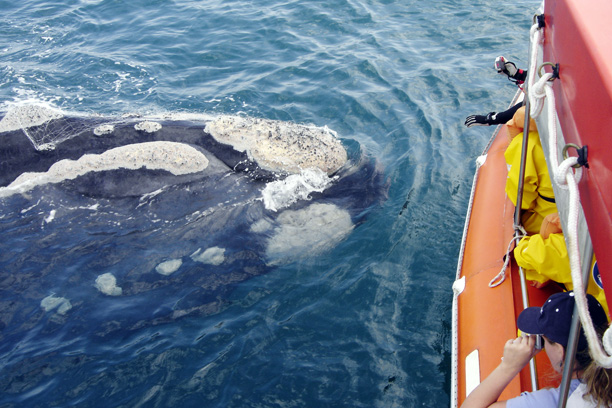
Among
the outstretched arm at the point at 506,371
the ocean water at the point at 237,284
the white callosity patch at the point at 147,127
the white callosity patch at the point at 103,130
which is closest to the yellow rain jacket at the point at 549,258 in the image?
the outstretched arm at the point at 506,371

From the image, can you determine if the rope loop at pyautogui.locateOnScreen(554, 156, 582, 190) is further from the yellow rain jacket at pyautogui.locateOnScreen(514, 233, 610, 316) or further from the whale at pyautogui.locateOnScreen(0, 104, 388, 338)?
the whale at pyautogui.locateOnScreen(0, 104, 388, 338)

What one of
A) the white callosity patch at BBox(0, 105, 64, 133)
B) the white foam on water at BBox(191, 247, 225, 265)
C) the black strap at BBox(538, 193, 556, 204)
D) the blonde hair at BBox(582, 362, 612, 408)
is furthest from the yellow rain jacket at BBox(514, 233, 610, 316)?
the white callosity patch at BBox(0, 105, 64, 133)

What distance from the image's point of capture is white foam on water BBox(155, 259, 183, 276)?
5734 mm

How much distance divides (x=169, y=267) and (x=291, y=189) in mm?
1680

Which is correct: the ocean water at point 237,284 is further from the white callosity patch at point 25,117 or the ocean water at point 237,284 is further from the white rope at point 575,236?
the white rope at point 575,236

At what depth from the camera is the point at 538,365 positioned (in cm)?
389

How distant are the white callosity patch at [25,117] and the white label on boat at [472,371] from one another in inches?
216

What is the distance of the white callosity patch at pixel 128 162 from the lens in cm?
593

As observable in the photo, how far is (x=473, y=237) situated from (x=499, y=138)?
225cm

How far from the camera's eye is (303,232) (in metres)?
5.98

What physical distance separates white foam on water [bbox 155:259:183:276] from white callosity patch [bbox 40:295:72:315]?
101cm

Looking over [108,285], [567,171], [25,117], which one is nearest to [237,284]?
[108,285]

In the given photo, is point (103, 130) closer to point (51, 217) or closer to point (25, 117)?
point (25, 117)

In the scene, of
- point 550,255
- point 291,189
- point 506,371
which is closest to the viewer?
point 506,371
